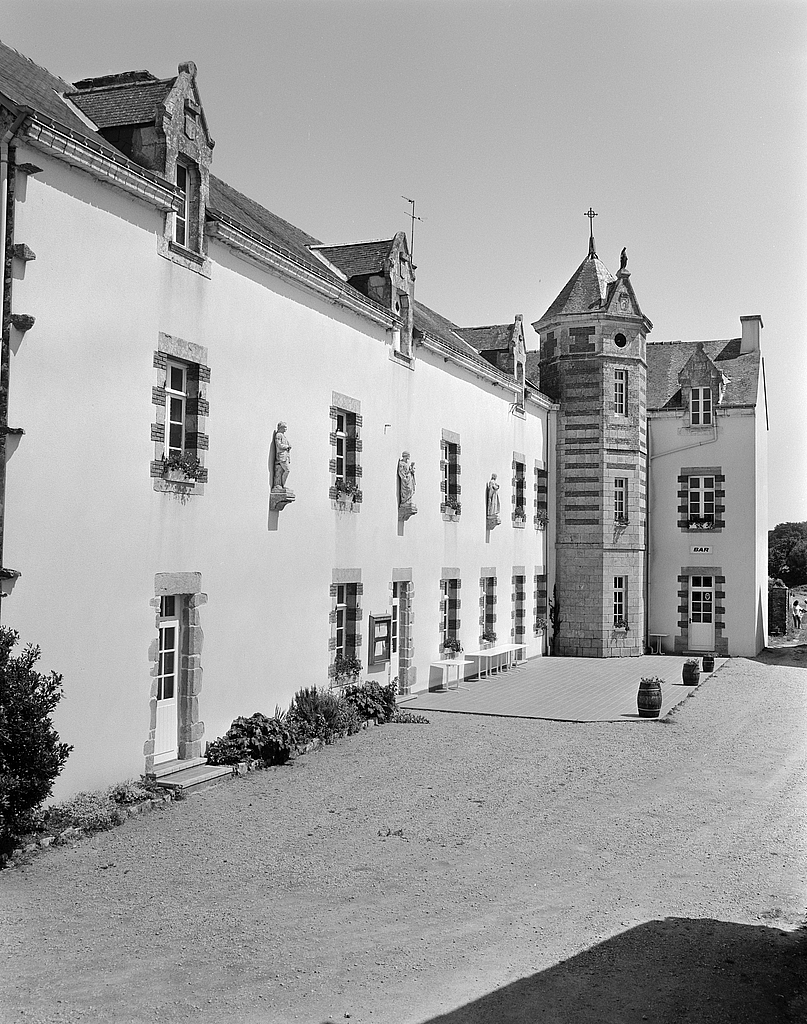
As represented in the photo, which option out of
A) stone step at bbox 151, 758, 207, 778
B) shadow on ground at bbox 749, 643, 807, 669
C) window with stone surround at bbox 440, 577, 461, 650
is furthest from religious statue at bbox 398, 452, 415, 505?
shadow on ground at bbox 749, 643, 807, 669

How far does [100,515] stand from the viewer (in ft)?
34.3

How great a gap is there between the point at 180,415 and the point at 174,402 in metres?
0.18

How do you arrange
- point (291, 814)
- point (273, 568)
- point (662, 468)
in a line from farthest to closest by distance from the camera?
point (662, 468), point (273, 568), point (291, 814)

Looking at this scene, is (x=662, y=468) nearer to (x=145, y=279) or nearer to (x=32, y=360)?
(x=145, y=279)

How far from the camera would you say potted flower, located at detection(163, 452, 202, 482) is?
1157 centimetres

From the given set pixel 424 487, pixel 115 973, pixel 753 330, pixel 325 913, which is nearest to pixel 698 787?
pixel 325 913

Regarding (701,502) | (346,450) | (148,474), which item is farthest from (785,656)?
(148,474)

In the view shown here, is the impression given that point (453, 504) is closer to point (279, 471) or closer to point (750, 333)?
point (279, 471)

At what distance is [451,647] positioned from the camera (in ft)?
67.1

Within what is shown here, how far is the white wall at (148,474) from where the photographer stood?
9.77m

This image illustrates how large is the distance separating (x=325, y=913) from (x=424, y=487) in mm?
12376

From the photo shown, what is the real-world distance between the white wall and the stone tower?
9.20 metres

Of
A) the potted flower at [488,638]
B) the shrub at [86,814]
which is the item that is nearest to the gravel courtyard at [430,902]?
the shrub at [86,814]

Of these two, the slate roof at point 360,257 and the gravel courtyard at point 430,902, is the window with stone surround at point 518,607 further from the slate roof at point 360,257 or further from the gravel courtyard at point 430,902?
the gravel courtyard at point 430,902
